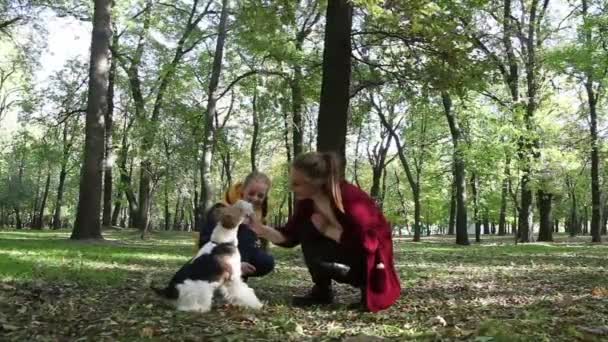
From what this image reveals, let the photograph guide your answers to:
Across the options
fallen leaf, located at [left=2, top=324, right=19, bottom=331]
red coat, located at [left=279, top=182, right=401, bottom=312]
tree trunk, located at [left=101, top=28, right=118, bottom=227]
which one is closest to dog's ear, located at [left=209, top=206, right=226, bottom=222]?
red coat, located at [left=279, top=182, right=401, bottom=312]

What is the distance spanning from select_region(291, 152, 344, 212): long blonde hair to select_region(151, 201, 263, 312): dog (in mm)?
580

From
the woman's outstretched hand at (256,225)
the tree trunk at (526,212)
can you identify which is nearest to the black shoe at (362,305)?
the woman's outstretched hand at (256,225)

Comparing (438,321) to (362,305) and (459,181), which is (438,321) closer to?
(362,305)

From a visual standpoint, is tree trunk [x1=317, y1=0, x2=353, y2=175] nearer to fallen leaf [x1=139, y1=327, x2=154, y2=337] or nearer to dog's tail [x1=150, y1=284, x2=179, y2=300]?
dog's tail [x1=150, y1=284, x2=179, y2=300]

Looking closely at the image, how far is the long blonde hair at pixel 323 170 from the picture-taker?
4617 mm

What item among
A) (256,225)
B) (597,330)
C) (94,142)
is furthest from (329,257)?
(94,142)

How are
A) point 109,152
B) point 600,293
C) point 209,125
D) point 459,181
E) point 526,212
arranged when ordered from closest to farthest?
point 600,293 < point 209,125 < point 459,181 < point 526,212 < point 109,152

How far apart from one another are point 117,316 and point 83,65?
32.5m

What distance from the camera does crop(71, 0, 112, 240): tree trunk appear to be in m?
14.0

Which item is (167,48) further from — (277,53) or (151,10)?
(277,53)

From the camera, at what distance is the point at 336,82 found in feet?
31.8

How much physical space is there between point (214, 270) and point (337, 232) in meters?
1.11

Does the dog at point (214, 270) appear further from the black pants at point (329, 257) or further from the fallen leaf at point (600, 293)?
the fallen leaf at point (600, 293)

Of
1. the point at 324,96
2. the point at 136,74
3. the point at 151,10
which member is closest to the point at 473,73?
the point at 324,96
